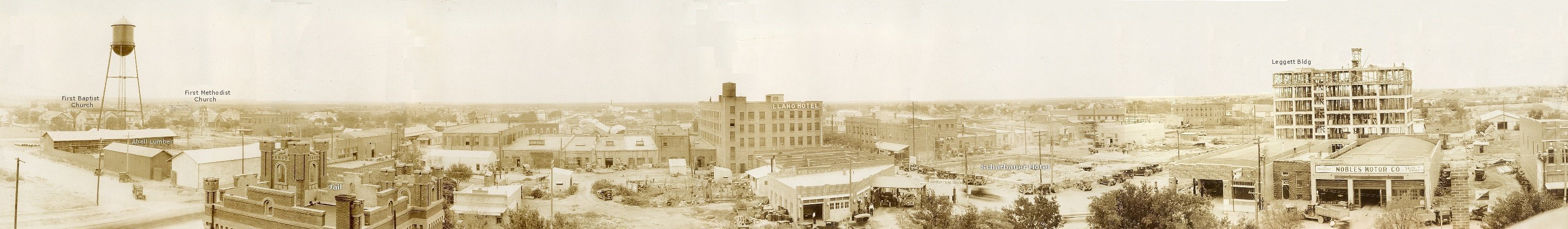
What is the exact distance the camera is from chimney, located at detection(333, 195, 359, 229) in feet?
17.5

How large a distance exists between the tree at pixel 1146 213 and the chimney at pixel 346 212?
5.16 meters

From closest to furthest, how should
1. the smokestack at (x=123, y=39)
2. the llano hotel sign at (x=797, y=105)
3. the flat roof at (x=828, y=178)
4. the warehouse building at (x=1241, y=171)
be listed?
the smokestack at (x=123, y=39) → the flat roof at (x=828, y=178) → the warehouse building at (x=1241, y=171) → the llano hotel sign at (x=797, y=105)

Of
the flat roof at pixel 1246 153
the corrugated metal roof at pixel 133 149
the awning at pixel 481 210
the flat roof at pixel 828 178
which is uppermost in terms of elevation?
the corrugated metal roof at pixel 133 149

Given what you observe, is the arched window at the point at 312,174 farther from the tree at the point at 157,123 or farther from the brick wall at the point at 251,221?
the tree at the point at 157,123

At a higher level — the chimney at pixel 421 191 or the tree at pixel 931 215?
the chimney at pixel 421 191

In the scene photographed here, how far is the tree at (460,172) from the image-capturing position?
687cm

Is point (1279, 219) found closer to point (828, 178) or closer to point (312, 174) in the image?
point (828, 178)

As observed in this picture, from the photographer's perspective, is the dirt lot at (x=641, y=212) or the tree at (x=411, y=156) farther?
the tree at (x=411, y=156)

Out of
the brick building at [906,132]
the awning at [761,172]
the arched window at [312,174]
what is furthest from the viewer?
the brick building at [906,132]

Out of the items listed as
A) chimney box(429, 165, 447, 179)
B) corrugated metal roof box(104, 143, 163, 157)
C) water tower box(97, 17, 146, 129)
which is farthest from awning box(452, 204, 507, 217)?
water tower box(97, 17, 146, 129)

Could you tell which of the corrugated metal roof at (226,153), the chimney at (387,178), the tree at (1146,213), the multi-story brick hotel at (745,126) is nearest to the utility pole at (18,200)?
the corrugated metal roof at (226,153)

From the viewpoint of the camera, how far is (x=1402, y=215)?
6527 millimetres

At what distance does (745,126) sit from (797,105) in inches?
19.3

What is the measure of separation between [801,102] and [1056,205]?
7.43 ft
